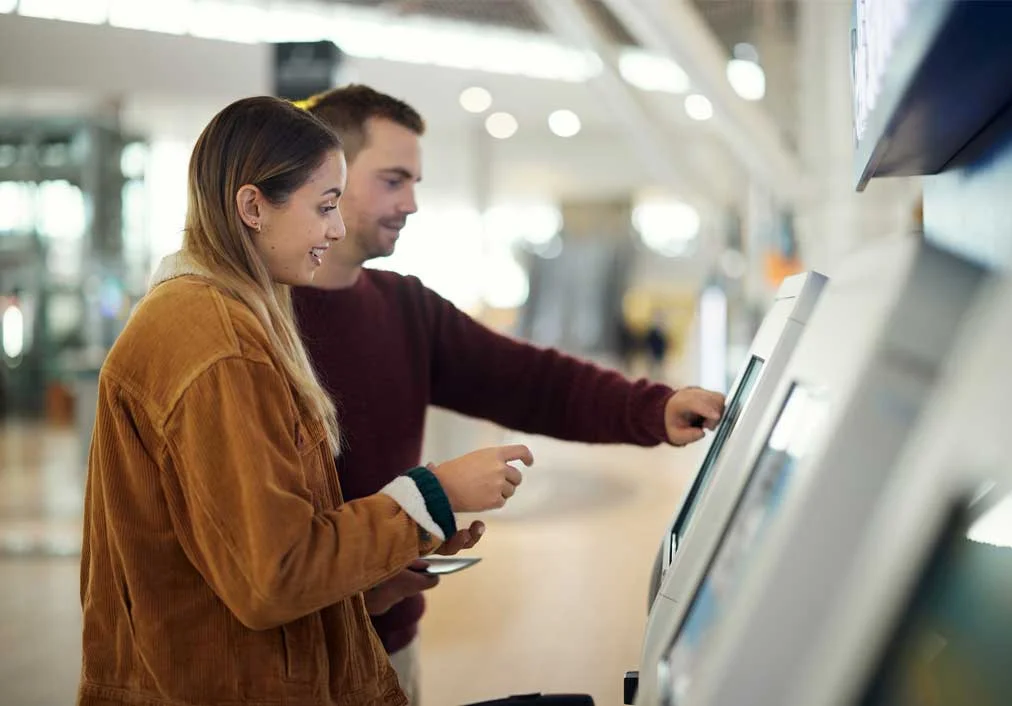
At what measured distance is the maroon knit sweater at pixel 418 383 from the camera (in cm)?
191

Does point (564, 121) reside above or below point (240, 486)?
below

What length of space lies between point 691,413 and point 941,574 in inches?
44.6

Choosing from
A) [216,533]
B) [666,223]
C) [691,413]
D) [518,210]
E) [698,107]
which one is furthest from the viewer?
[666,223]

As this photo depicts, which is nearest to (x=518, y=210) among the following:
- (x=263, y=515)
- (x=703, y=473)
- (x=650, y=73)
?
(x=650, y=73)

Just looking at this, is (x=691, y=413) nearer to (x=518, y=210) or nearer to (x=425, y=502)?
(x=425, y=502)

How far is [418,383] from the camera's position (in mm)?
2035

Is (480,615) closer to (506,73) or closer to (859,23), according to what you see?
(859,23)

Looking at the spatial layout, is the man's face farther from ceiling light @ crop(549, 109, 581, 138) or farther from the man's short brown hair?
ceiling light @ crop(549, 109, 581, 138)

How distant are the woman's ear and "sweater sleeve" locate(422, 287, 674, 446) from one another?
33.4 inches

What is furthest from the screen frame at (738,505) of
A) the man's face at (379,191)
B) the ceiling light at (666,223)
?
the ceiling light at (666,223)

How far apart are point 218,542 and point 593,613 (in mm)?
4078

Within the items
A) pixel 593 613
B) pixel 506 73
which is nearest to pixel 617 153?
pixel 506 73

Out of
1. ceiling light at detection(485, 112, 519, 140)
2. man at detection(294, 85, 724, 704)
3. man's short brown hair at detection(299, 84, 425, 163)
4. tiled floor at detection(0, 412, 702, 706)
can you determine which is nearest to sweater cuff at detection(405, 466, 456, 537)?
man at detection(294, 85, 724, 704)

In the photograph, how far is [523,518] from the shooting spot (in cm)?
738
